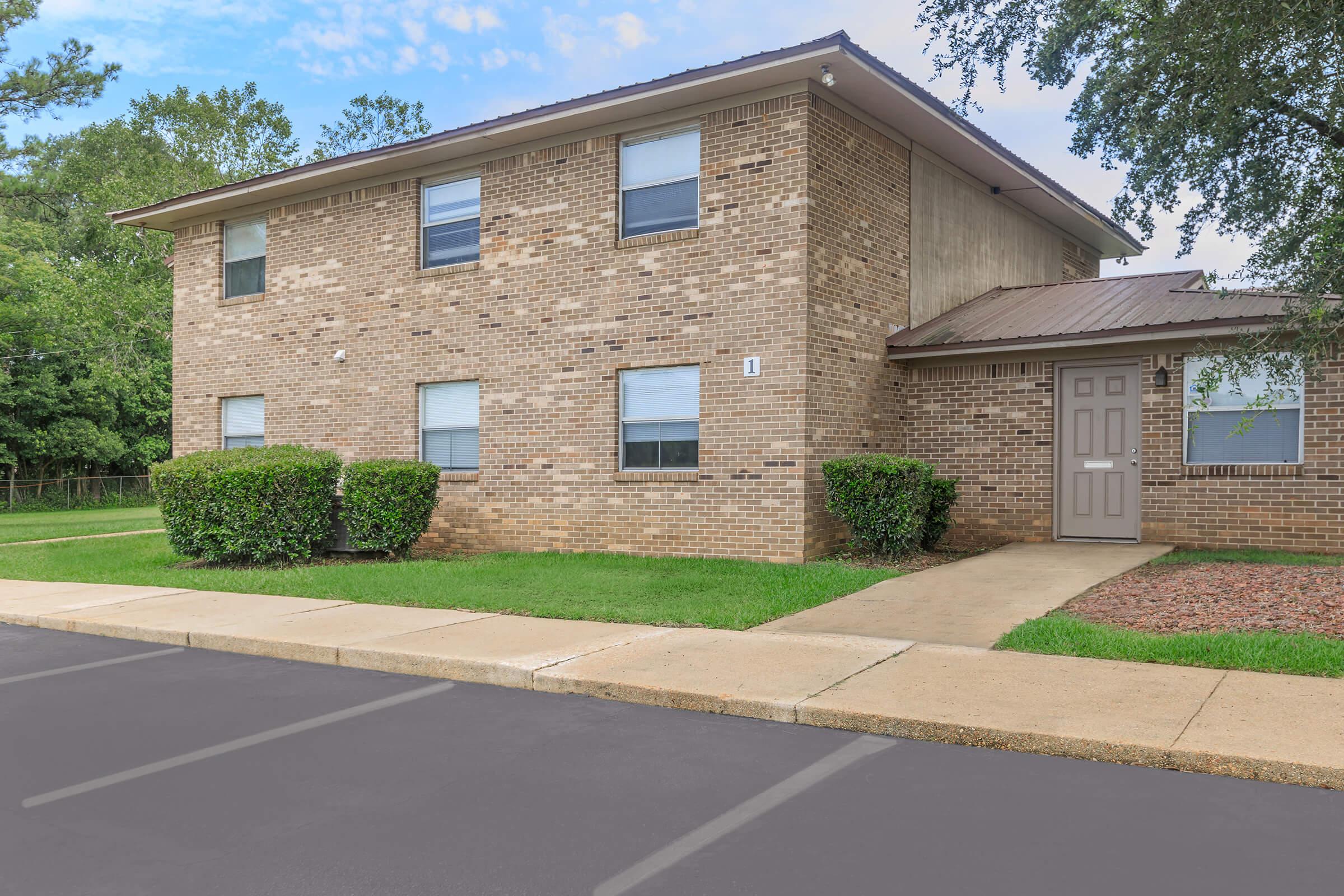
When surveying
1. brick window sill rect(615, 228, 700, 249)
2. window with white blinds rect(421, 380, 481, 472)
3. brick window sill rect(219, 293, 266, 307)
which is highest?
brick window sill rect(615, 228, 700, 249)

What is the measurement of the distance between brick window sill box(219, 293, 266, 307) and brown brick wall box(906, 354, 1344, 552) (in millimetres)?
10866

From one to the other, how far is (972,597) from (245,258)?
46.1ft

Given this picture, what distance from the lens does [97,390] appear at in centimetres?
4047

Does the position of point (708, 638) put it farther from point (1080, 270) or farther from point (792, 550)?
point (1080, 270)

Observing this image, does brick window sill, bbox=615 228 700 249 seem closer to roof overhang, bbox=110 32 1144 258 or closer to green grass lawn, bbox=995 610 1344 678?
roof overhang, bbox=110 32 1144 258

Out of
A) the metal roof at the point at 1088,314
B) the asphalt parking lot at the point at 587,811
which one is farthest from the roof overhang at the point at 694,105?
the asphalt parking lot at the point at 587,811

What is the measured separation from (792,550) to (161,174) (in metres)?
31.8

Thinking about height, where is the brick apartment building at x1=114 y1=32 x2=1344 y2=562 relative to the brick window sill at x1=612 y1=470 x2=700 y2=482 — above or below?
above

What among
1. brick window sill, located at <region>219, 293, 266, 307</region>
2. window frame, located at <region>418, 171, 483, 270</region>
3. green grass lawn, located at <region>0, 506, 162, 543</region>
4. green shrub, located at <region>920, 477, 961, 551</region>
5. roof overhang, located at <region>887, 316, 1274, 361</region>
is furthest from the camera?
green grass lawn, located at <region>0, 506, 162, 543</region>

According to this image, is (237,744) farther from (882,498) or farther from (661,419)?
(661,419)

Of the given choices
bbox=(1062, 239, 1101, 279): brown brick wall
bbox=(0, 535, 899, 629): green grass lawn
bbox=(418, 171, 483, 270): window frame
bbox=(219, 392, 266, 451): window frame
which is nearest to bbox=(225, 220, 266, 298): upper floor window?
bbox=(219, 392, 266, 451): window frame

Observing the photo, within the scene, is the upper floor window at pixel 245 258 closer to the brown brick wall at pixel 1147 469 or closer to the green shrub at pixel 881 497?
the green shrub at pixel 881 497

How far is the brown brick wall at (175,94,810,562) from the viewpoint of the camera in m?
12.8

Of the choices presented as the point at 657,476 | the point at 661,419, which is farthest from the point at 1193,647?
the point at 661,419
